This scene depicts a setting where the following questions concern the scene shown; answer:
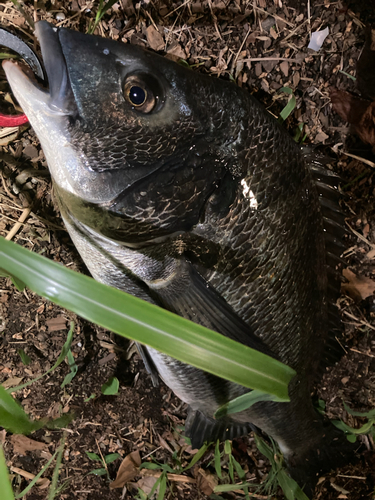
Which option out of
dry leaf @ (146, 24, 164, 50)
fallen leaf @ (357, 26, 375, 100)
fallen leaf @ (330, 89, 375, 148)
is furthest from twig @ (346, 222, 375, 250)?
dry leaf @ (146, 24, 164, 50)

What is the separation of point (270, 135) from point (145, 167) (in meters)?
0.46

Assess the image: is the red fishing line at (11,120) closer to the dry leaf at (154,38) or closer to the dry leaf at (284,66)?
the dry leaf at (154,38)

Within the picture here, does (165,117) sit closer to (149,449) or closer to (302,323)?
(302,323)

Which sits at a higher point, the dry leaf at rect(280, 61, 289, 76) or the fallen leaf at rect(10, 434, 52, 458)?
A: the dry leaf at rect(280, 61, 289, 76)

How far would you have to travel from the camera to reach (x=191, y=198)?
104cm

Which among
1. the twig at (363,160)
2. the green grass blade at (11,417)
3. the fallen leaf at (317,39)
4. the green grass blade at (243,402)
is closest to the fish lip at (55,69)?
the green grass blade at (11,417)

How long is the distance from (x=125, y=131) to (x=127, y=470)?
167 cm

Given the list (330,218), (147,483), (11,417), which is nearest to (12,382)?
(147,483)

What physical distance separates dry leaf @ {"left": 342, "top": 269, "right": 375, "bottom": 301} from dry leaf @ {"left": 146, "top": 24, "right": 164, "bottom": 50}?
147 centimetres

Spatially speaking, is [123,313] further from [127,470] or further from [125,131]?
[127,470]

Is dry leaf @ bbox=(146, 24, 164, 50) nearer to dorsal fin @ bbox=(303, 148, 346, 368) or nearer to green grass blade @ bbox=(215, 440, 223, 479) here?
dorsal fin @ bbox=(303, 148, 346, 368)

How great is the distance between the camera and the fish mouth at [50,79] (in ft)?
2.73

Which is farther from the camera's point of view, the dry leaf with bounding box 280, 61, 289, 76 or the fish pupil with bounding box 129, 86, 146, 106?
the dry leaf with bounding box 280, 61, 289, 76

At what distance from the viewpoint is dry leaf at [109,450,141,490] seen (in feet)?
5.61
